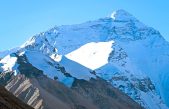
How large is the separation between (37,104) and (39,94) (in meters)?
8.05

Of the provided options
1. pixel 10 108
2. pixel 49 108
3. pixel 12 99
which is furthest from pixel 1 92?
pixel 49 108

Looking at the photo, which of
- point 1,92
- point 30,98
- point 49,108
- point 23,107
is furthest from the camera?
point 30,98

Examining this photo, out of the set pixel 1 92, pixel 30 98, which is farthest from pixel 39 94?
pixel 1 92

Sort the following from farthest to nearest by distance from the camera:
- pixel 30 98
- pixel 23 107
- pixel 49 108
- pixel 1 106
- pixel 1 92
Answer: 1. pixel 30 98
2. pixel 49 108
3. pixel 1 92
4. pixel 23 107
5. pixel 1 106

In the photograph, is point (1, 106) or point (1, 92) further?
point (1, 92)

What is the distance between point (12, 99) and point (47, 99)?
10760cm

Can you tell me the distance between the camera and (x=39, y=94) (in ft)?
656

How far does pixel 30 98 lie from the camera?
19988cm

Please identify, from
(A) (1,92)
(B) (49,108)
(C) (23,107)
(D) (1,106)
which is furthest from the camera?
(B) (49,108)

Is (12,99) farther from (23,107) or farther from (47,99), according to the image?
(47,99)

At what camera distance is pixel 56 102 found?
19838cm

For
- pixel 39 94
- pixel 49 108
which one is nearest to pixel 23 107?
pixel 49 108

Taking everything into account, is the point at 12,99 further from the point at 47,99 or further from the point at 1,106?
the point at 47,99

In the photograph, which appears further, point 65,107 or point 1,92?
point 65,107
